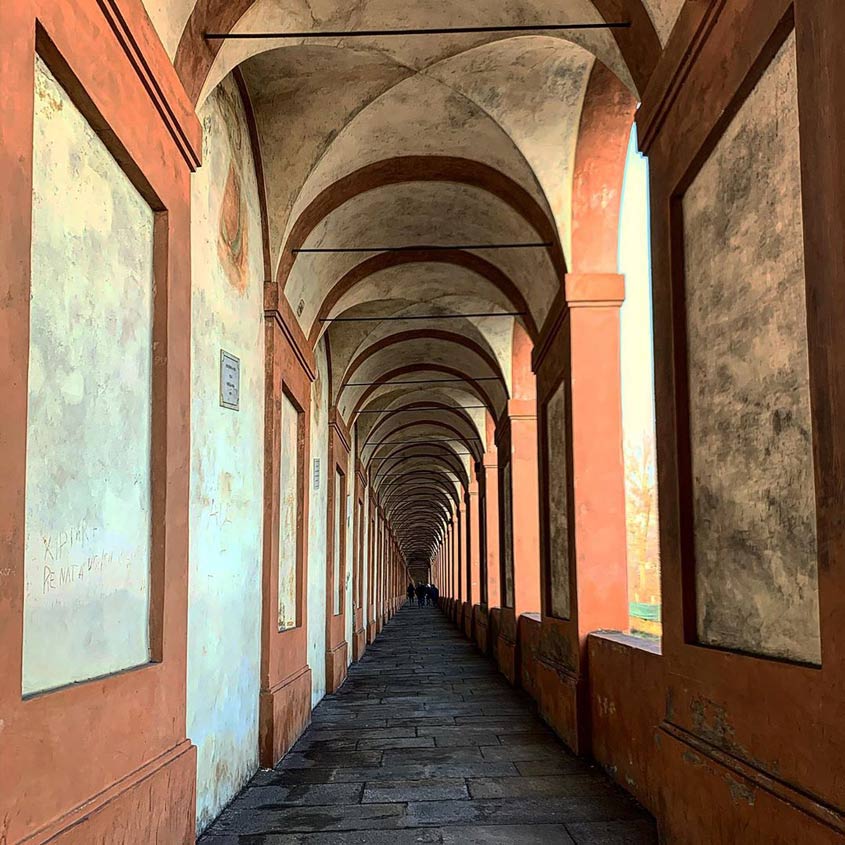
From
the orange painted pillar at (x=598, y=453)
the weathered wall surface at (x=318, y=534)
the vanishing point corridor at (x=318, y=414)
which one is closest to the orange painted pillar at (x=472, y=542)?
the weathered wall surface at (x=318, y=534)

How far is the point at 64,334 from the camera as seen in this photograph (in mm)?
3613

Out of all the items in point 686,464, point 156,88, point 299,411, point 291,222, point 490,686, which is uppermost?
point 291,222

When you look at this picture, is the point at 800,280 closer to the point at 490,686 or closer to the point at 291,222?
the point at 291,222

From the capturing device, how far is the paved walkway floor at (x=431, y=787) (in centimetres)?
578

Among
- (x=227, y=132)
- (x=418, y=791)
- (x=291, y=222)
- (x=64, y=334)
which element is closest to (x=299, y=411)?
(x=291, y=222)

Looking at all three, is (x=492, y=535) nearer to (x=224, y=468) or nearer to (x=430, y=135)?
(x=430, y=135)

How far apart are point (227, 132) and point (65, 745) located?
16.8 feet

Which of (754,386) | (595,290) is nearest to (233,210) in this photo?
(595,290)

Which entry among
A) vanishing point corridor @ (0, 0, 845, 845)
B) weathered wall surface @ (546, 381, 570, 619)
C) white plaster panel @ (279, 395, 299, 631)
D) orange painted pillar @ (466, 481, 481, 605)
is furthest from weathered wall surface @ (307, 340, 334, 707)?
orange painted pillar @ (466, 481, 481, 605)

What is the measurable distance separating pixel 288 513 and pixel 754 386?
258 inches

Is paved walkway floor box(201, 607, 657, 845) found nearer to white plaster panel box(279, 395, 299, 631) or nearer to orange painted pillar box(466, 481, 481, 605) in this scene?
white plaster panel box(279, 395, 299, 631)

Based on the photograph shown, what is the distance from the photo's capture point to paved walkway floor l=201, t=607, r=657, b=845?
19.0 feet

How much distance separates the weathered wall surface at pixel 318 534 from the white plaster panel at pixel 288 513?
0.80 meters

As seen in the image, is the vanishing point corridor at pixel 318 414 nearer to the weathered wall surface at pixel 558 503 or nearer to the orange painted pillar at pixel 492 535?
the weathered wall surface at pixel 558 503
